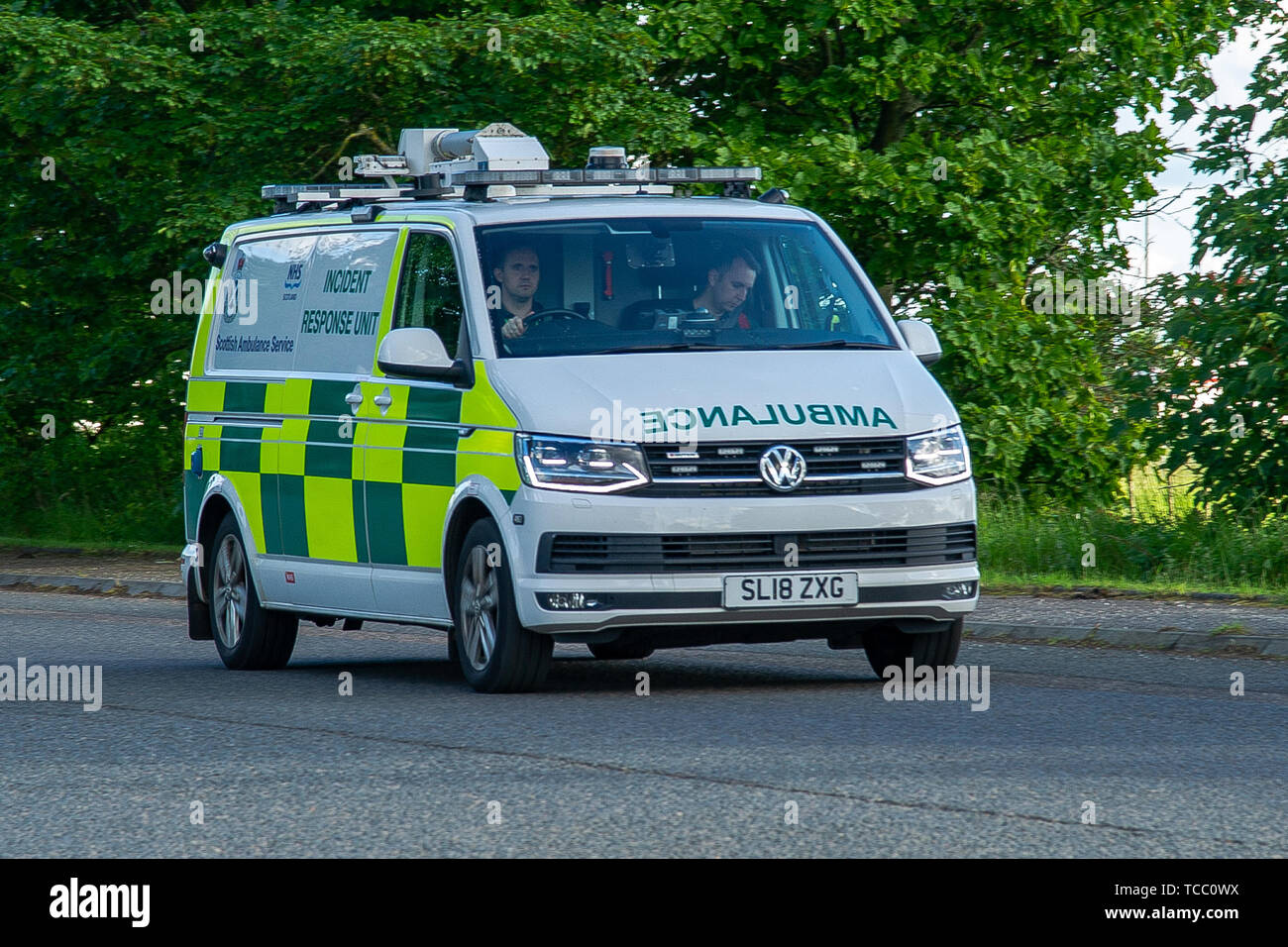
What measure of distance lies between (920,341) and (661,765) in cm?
356

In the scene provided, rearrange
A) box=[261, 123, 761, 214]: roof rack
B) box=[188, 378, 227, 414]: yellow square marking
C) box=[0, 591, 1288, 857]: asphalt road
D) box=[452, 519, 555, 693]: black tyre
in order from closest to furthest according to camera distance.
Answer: box=[0, 591, 1288, 857]: asphalt road, box=[452, 519, 555, 693]: black tyre, box=[261, 123, 761, 214]: roof rack, box=[188, 378, 227, 414]: yellow square marking

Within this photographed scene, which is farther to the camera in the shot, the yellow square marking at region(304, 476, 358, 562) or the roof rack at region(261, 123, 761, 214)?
the roof rack at region(261, 123, 761, 214)

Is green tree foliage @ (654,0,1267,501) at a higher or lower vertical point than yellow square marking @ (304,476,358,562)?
higher

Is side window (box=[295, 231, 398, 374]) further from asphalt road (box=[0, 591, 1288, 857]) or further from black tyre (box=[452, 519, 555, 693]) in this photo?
asphalt road (box=[0, 591, 1288, 857])

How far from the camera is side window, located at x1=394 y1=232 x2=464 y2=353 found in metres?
10.7

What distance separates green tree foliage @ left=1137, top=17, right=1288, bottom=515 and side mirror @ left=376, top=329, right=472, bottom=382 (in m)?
9.52

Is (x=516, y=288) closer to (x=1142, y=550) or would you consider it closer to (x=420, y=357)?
(x=420, y=357)

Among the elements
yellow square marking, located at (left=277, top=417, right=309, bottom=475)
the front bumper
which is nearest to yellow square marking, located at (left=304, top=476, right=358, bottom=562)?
yellow square marking, located at (left=277, top=417, right=309, bottom=475)

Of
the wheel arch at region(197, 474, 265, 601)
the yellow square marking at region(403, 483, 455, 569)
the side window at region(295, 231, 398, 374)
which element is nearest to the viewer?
the yellow square marking at region(403, 483, 455, 569)

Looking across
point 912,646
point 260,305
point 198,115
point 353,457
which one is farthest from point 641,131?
point 912,646

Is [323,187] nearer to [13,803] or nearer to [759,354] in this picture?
[759,354]

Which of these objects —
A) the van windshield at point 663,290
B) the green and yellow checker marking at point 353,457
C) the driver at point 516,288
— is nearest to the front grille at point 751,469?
the green and yellow checker marking at point 353,457

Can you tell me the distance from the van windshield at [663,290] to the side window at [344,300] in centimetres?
84

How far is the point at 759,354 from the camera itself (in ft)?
33.8
